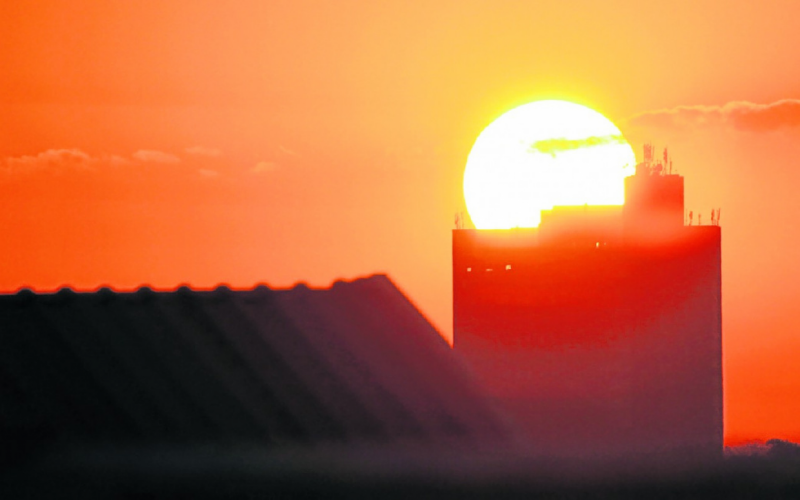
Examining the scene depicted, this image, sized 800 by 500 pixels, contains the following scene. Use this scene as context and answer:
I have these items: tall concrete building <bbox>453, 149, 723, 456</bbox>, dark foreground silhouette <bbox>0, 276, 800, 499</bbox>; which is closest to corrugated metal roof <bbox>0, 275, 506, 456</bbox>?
dark foreground silhouette <bbox>0, 276, 800, 499</bbox>

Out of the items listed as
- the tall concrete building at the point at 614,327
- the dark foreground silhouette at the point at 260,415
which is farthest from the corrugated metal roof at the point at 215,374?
the tall concrete building at the point at 614,327

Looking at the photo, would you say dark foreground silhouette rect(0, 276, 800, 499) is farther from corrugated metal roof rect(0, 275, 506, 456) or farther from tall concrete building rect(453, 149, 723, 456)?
tall concrete building rect(453, 149, 723, 456)

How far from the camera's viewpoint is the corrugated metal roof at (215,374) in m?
17.1

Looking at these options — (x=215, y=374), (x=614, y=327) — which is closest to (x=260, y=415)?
(x=215, y=374)

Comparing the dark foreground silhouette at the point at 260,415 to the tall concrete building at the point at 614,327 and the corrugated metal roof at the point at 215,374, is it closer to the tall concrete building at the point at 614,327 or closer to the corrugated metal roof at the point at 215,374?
the corrugated metal roof at the point at 215,374

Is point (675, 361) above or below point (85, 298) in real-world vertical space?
below

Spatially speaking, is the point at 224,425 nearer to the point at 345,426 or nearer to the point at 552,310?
the point at 345,426

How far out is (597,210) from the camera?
15000 centimetres

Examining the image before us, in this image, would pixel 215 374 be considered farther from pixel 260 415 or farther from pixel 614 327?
pixel 614 327

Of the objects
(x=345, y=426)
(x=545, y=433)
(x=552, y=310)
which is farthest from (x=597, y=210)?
(x=345, y=426)

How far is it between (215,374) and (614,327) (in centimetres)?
13315

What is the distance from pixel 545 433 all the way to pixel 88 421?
441 feet

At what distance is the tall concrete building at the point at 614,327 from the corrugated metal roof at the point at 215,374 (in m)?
122

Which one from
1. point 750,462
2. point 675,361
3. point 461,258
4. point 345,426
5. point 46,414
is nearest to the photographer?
point 750,462
